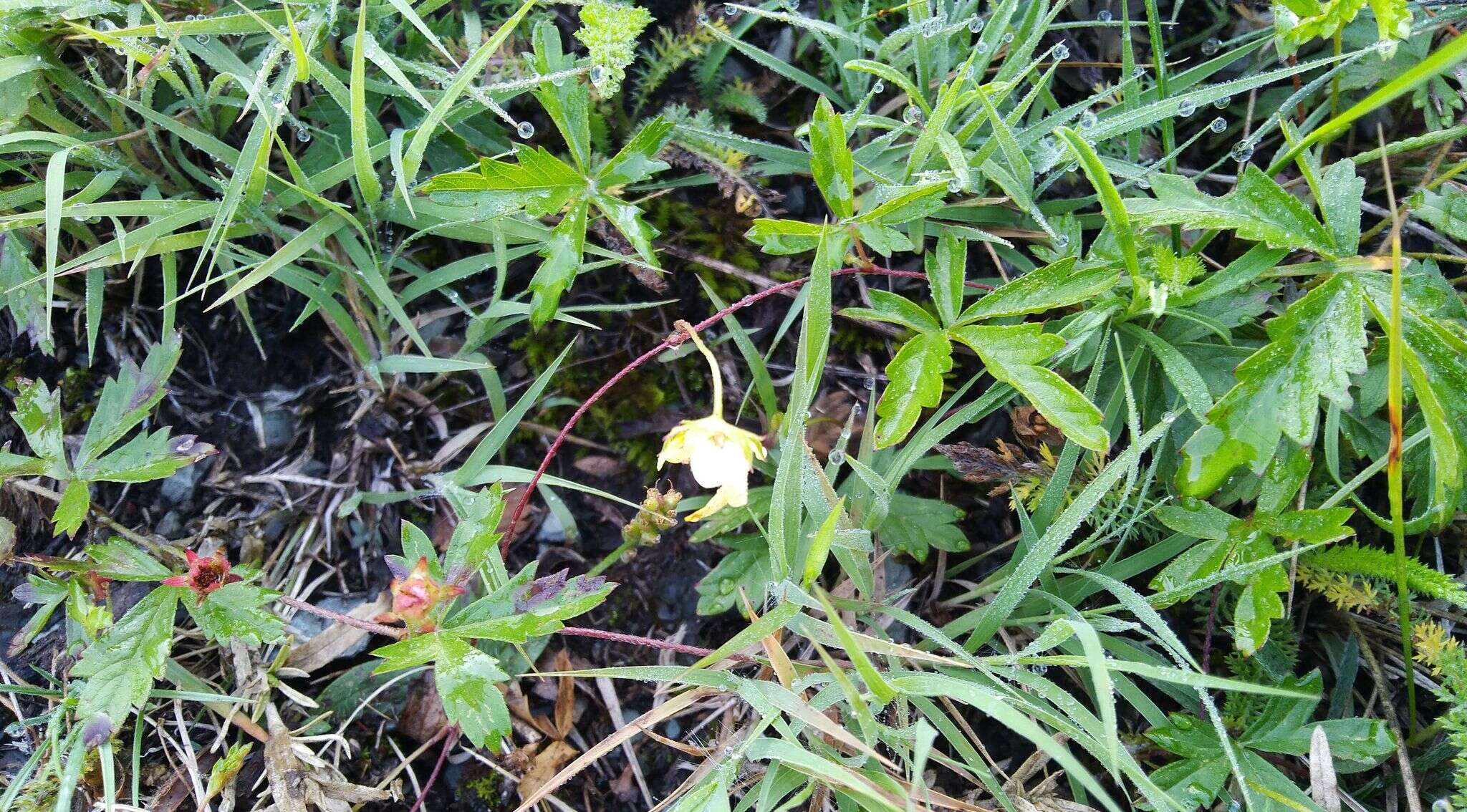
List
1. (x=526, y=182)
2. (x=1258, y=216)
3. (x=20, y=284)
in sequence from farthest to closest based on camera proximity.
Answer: (x=20, y=284), (x=526, y=182), (x=1258, y=216)

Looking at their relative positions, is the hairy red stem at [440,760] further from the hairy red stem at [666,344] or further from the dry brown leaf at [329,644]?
the hairy red stem at [666,344]

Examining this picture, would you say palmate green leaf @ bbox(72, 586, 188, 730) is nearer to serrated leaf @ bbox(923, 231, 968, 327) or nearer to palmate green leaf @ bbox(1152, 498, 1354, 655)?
serrated leaf @ bbox(923, 231, 968, 327)

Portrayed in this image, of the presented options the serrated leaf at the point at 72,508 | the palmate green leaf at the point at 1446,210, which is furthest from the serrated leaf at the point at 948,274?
the serrated leaf at the point at 72,508

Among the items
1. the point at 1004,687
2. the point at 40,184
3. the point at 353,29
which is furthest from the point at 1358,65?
the point at 40,184

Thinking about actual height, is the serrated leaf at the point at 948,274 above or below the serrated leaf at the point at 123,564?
above

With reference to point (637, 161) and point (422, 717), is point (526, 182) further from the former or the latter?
point (422, 717)

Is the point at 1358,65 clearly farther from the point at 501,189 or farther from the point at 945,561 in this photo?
the point at 501,189

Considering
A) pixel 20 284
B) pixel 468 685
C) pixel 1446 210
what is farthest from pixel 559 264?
pixel 1446 210
